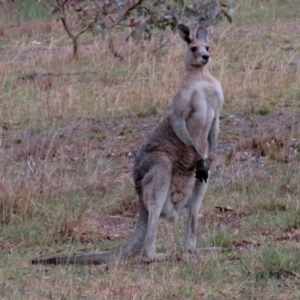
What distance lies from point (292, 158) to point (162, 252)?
2.38 meters

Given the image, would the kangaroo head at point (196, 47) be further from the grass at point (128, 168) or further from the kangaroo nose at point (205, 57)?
the grass at point (128, 168)

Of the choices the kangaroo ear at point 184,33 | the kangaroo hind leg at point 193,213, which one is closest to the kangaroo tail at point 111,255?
the kangaroo hind leg at point 193,213

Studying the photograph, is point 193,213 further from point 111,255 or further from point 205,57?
point 205,57

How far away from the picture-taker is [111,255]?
17.5 feet

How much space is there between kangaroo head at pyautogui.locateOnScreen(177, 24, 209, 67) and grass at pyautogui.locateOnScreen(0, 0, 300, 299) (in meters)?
1.06

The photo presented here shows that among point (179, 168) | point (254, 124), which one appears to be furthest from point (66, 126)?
point (179, 168)

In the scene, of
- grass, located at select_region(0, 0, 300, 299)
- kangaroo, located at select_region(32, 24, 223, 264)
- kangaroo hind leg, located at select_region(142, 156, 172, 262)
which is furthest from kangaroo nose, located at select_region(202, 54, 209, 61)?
grass, located at select_region(0, 0, 300, 299)

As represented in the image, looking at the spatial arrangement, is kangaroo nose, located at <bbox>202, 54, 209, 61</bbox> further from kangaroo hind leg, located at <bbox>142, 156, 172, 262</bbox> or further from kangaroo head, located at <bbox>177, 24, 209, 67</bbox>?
kangaroo hind leg, located at <bbox>142, 156, 172, 262</bbox>

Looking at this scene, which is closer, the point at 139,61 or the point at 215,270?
the point at 215,270

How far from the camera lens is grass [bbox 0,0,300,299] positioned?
187 inches

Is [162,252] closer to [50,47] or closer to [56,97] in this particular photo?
[56,97]

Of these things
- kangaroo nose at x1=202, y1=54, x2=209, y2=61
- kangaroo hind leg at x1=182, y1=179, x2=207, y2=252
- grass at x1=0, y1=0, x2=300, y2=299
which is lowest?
grass at x1=0, y1=0, x2=300, y2=299

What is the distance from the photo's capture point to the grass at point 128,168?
15.6 ft

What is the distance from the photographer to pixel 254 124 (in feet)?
28.1
